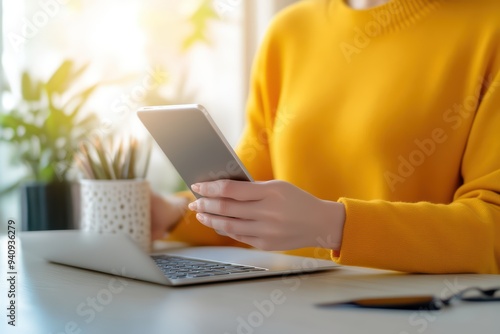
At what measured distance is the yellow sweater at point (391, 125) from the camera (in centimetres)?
91

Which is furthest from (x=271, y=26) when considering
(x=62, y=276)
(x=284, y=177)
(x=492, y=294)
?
(x=492, y=294)

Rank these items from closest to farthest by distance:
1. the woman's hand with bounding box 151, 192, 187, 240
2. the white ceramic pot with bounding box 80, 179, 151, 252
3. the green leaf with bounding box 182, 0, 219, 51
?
the white ceramic pot with bounding box 80, 179, 151, 252, the woman's hand with bounding box 151, 192, 187, 240, the green leaf with bounding box 182, 0, 219, 51

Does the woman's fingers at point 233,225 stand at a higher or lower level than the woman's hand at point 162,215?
higher

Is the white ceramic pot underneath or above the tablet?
underneath

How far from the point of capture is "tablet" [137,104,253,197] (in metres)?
0.80

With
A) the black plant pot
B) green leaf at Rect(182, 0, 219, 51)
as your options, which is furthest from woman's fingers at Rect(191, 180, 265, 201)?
green leaf at Rect(182, 0, 219, 51)

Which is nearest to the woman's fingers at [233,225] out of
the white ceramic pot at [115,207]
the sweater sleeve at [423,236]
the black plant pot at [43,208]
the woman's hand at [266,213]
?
the woman's hand at [266,213]

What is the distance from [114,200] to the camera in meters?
1.15

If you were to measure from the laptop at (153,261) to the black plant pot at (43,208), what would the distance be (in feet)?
1.11

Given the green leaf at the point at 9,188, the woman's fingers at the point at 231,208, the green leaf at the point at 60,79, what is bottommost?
the green leaf at the point at 9,188

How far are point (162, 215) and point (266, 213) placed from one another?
18.7 inches

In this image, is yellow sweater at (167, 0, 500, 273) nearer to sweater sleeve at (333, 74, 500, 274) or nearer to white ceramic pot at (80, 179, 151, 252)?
sweater sleeve at (333, 74, 500, 274)

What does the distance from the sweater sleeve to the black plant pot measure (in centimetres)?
71

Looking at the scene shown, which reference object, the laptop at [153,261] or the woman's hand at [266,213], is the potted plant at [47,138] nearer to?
the laptop at [153,261]
